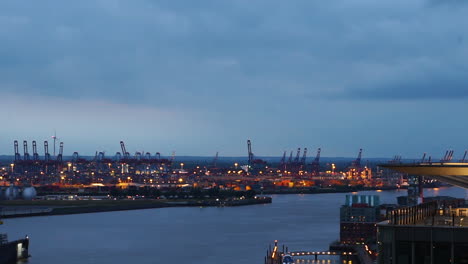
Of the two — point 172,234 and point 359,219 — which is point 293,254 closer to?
point 359,219

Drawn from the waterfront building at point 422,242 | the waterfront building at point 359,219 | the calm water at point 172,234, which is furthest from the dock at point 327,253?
the waterfront building at point 422,242

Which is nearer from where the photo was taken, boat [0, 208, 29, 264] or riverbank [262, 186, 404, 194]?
boat [0, 208, 29, 264]

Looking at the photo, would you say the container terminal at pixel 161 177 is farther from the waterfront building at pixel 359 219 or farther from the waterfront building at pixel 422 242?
the waterfront building at pixel 422 242

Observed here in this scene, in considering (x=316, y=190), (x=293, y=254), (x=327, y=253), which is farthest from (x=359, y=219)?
(x=316, y=190)

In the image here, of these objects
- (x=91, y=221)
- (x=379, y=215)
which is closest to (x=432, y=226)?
(x=379, y=215)

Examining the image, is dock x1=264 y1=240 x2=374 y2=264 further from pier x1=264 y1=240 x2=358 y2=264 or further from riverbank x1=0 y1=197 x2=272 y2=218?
riverbank x1=0 y1=197 x2=272 y2=218

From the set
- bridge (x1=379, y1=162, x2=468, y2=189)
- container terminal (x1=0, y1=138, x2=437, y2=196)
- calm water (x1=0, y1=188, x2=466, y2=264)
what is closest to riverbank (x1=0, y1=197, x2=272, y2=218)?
calm water (x1=0, y1=188, x2=466, y2=264)
